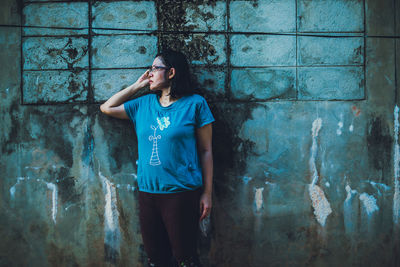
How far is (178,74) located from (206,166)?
0.68 meters

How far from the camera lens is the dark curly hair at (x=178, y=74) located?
2012 mm

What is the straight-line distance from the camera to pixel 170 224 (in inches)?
73.9

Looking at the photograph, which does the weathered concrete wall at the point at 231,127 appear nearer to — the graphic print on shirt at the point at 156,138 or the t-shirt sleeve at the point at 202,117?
the t-shirt sleeve at the point at 202,117

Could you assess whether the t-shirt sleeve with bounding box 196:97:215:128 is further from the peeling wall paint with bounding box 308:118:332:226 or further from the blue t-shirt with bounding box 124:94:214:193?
the peeling wall paint with bounding box 308:118:332:226

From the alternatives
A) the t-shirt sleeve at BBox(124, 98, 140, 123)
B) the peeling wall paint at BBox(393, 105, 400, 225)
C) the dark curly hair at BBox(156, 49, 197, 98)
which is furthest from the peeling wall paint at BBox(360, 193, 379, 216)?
the t-shirt sleeve at BBox(124, 98, 140, 123)

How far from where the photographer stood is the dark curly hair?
201 centimetres

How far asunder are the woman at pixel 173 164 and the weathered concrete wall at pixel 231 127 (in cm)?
39

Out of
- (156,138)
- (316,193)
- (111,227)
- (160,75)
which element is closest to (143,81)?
(160,75)

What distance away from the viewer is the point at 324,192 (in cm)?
238

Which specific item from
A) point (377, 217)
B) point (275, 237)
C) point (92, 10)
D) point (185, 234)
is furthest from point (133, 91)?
point (377, 217)

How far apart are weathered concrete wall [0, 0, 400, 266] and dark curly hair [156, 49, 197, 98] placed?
33 cm

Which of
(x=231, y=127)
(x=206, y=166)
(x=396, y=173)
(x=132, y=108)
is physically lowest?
(x=396, y=173)

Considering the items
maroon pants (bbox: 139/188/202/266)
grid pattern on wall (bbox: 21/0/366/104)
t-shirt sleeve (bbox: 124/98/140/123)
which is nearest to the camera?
maroon pants (bbox: 139/188/202/266)

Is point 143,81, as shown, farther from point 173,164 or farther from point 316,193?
point 316,193
